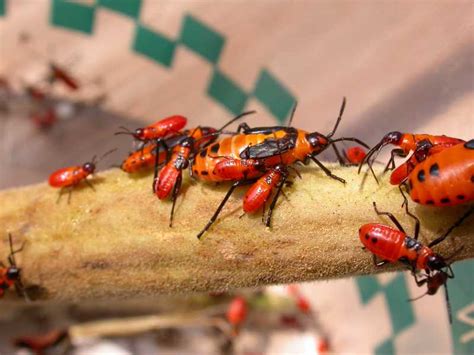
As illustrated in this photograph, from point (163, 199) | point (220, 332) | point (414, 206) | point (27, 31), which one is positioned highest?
point (414, 206)

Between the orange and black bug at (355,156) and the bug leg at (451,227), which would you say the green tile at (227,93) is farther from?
the bug leg at (451,227)

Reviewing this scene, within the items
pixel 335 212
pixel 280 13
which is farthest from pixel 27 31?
pixel 335 212

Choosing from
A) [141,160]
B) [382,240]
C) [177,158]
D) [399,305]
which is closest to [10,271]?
[141,160]

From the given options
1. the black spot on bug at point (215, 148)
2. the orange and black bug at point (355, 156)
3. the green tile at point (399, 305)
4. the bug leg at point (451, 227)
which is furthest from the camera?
the green tile at point (399, 305)

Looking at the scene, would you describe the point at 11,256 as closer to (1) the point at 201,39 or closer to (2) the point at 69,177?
(2) the point at 69,177

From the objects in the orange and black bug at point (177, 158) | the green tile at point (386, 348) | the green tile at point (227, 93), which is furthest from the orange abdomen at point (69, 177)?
the green tile at point (386, 348)

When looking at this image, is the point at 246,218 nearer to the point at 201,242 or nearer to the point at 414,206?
the point at 201,242
